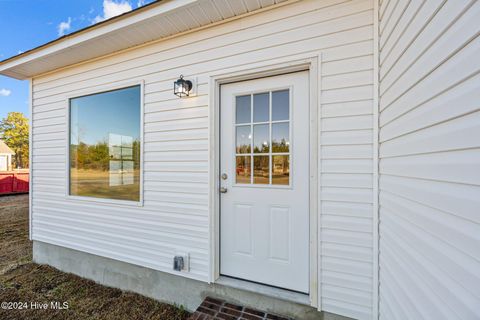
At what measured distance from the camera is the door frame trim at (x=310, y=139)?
5.94 ft

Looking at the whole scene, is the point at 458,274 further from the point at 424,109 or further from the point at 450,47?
the point at 450,47

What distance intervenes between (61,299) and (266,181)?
2623 millimetres

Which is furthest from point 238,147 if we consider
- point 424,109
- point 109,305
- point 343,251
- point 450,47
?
point 109,305

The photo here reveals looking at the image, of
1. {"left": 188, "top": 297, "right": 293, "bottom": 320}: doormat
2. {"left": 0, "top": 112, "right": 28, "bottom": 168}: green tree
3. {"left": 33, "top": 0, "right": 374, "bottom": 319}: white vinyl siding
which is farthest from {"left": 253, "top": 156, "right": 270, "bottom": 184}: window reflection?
{"left": 0, "top": 112, "right": 28, "bottom": 168}: green tree

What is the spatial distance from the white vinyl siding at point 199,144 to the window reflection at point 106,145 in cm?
17

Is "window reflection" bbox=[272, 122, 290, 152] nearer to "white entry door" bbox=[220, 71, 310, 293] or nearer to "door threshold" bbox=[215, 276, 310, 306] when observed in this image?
"white entry door" bbox=[220, 71, 310, 293]

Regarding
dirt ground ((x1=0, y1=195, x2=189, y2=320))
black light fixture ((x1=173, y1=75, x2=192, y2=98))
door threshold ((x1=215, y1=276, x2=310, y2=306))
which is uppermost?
black light fixture ((x1=173, y1=75, x2=192, y2=98))

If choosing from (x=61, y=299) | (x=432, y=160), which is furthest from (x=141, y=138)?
(x=432, y=160)

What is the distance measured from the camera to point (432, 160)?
36.0 inches

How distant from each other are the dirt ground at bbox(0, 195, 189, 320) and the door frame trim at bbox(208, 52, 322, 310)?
0.87 meters

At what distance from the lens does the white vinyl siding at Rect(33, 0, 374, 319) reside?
5.64ft

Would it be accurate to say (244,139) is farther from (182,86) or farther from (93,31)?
(93,31)

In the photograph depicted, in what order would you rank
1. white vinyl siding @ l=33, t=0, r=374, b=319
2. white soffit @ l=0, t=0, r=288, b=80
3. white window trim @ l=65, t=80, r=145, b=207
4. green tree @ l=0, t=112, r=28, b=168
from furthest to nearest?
green tree @ l=0, t=112, r=28, b=168 < white window trim @ l=65, t=80, r=145, b=207 < white soffit @ l=0, t=0, r=288, b=80 < white vinyl siding @ l=33, t=0, r=374, b=319

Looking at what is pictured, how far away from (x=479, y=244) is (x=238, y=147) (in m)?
1.74
